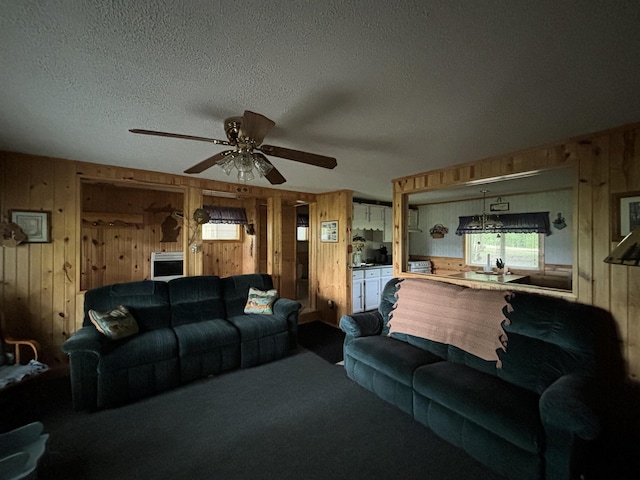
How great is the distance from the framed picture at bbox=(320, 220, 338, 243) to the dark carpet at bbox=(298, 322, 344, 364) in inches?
59.2

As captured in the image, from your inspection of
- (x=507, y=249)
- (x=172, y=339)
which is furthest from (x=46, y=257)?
(x=507, y=249)

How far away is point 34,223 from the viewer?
9.46ft

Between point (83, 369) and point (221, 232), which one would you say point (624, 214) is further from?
point (221, 232)

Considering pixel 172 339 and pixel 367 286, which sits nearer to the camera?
pixel 172 339

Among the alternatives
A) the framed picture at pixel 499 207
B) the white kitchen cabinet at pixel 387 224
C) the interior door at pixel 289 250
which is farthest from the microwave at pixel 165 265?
the framed picture at pixel 499 207

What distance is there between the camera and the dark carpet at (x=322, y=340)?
11.7ft

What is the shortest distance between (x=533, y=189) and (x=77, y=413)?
21.3ft

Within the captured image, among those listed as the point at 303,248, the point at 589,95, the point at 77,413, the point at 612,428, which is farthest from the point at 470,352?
the point at 303,248

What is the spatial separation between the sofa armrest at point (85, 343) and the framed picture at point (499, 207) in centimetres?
A: 631

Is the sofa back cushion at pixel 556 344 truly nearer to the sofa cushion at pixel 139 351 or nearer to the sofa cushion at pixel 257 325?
the sofa cushion at pixel 257 325

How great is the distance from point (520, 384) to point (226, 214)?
4.90 m

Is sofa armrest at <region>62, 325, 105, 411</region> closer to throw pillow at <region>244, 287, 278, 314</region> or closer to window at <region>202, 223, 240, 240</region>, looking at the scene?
throw pillow at <region>244, 287, 278, 314</region>

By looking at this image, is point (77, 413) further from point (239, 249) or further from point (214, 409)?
point (239, 249)

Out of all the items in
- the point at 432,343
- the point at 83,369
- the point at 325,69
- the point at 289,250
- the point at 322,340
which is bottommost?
the point at 322,340
